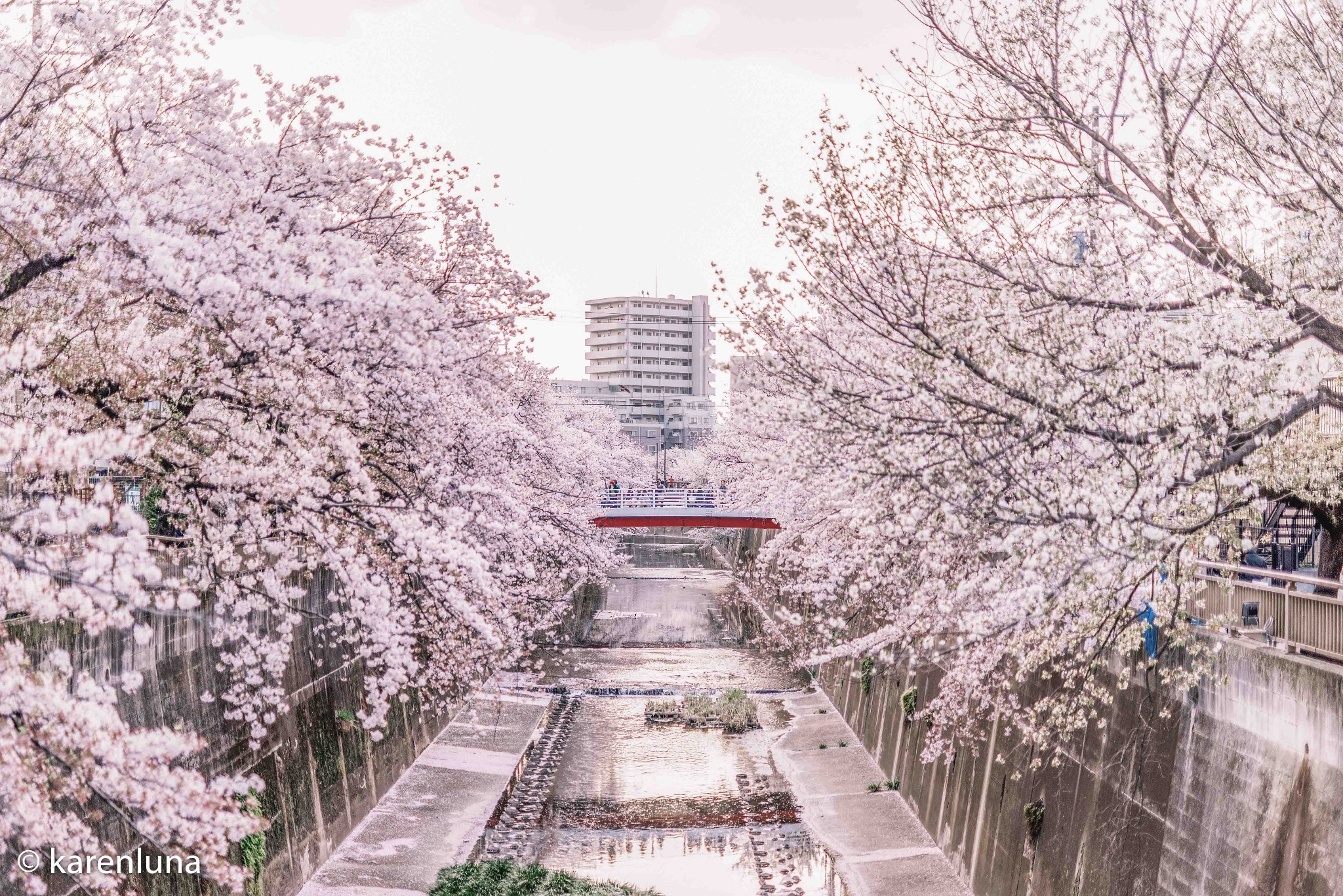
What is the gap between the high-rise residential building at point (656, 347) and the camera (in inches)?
6855

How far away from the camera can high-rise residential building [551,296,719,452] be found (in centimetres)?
16875

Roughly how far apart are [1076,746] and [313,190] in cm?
1275

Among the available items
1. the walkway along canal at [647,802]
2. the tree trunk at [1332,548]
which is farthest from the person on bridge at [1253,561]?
the walkway along canal at [647,802]

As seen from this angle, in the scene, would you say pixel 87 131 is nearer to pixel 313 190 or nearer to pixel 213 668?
pixel 313 190

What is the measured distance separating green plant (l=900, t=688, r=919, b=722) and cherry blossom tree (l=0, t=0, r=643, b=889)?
12.5 m

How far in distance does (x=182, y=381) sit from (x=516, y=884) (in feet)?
36.1

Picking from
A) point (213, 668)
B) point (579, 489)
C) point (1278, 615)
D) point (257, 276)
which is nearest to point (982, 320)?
point (1278, 615)

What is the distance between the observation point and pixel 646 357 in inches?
6934

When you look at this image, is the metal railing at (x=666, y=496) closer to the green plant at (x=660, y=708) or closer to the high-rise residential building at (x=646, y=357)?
the green plant at (x=660, y=708)

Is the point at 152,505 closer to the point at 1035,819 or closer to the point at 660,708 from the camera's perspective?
the point at 1035,819

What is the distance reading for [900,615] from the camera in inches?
694

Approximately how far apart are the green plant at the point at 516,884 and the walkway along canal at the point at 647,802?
0.70m

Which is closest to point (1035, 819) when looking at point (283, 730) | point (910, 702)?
point (910, 702)

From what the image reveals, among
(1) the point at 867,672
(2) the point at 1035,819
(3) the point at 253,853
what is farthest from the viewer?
(1) the point at 867,672
